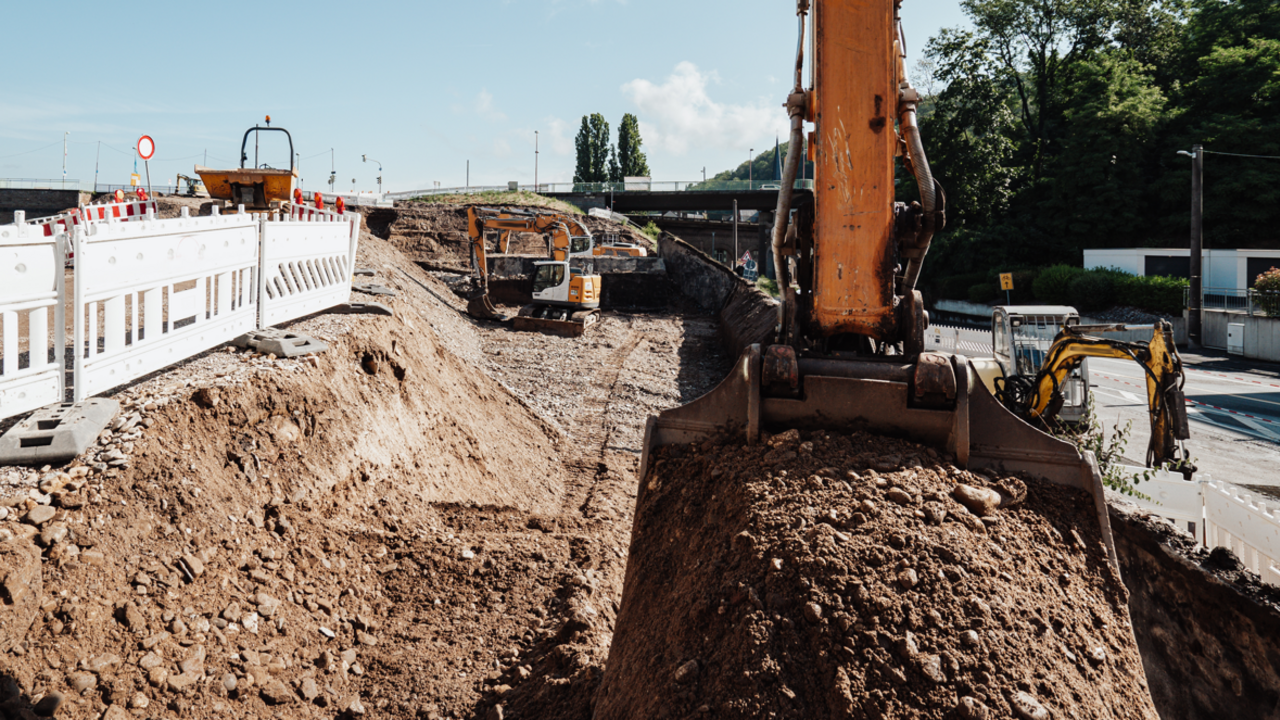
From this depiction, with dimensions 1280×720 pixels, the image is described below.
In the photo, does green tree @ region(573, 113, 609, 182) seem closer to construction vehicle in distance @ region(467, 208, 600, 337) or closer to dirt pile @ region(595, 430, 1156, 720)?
construction vehicle in distance @ region(467, 208, 600, 337)

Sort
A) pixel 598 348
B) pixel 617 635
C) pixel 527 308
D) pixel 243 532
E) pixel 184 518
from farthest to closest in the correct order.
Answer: pixel 527 308 → pixel 598 348 → pixel 243 532 → pixel 184 518 → pixel 617 635

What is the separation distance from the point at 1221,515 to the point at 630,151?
7077 centimetres

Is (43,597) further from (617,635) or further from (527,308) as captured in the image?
(527,308)

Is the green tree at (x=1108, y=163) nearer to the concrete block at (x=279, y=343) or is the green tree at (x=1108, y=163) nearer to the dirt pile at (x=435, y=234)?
the dirt pile at (x=435, y=234)

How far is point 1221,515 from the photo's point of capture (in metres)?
5.98

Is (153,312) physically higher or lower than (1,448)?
higher

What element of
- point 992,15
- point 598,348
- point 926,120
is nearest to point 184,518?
point 598,348

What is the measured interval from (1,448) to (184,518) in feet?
2.94

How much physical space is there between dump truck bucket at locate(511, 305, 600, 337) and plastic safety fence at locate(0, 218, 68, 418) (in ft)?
47.3

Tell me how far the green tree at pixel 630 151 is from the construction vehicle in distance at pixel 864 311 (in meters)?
70.7

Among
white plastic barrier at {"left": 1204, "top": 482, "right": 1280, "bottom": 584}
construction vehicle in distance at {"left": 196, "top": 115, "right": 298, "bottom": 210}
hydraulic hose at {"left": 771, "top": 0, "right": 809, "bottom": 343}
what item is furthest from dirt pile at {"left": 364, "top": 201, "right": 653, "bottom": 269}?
white plastic barrier at {"left": 1204, "top": 482, "right": 1280, "bottom": 584}

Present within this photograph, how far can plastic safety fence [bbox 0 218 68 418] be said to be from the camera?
4129mm

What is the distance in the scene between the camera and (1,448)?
3.73m

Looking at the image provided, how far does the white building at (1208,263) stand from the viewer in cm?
2661
